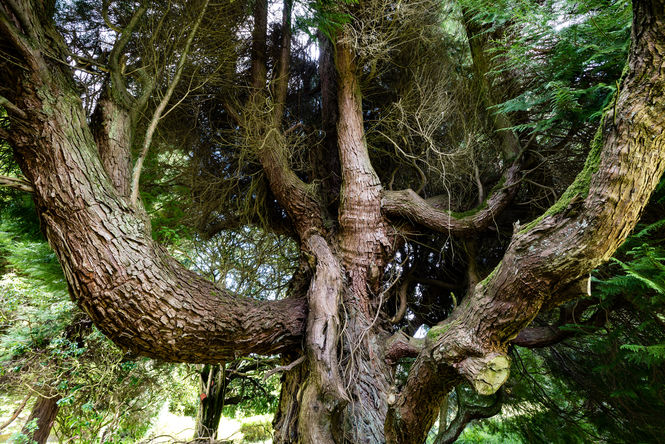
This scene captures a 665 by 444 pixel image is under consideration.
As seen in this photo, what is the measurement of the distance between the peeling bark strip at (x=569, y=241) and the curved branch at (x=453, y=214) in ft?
5.49

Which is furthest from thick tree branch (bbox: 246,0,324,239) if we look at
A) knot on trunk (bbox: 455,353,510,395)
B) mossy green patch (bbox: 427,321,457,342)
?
knot on trunk (bbox: 455,353,510,395)

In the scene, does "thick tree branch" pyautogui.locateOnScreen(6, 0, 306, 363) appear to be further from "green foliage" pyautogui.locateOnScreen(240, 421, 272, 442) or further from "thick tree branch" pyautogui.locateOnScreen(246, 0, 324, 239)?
"green foliage" pyautogui.locateOnScreen(240, 421, 272, 442)

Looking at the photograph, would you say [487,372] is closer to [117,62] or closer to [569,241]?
[569,241]

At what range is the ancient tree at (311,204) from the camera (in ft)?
4.91

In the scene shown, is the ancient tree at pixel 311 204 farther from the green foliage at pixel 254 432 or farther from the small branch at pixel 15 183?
the green foliage at pixel 254 432

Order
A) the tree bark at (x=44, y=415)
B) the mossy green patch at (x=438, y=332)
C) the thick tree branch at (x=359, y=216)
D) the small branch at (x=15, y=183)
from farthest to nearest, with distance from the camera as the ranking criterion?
1. the tree bark at (x=44, y=415)
2. the thick tree branch at (x=359, y=216)
3. the mossy green patch at (x=438, y=332)
4. the small branch at (x=15, y=183)

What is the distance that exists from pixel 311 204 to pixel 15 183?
2517 millimetres

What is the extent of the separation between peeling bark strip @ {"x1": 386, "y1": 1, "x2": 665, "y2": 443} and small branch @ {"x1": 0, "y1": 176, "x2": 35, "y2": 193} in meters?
2.81

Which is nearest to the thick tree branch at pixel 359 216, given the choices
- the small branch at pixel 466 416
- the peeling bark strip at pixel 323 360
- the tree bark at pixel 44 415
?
the peeling bark strip at pixel 323 360

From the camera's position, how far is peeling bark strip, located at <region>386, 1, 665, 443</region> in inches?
52.2

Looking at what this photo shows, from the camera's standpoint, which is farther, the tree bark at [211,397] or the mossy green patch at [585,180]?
the tree bark at [211,397]

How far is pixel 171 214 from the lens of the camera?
4336 millimetres

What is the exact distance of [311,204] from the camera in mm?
3625

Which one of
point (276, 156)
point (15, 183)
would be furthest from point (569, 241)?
point (15, 183)
